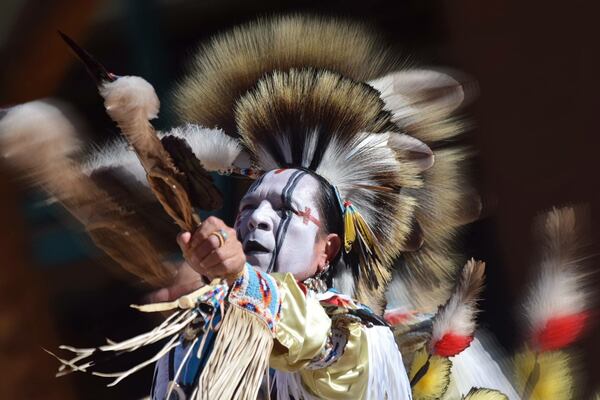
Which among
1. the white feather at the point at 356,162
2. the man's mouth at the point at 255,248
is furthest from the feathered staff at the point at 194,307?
the white feather at the point at 356,162

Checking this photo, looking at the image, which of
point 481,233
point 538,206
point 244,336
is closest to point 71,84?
point 244,336

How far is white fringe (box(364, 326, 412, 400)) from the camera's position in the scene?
1761 mm

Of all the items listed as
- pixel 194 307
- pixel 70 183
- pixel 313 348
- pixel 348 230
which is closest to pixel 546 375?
pixel 348 230

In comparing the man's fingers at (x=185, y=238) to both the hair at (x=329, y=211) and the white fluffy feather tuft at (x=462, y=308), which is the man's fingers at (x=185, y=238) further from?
the white fluffy feather tuft at (x=462, y=308)

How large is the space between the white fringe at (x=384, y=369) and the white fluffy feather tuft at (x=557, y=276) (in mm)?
592

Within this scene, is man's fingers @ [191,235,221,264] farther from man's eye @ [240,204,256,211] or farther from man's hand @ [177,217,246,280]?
man's eye @ [240,204,256,211]

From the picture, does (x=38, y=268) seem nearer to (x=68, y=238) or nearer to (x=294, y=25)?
(x=68, y=238)

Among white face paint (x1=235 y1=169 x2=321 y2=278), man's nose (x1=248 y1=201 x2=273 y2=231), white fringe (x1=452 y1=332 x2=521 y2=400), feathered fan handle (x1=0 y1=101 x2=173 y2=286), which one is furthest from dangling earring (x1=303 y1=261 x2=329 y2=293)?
white fringe (x1=452 y1=332 x2=521 y2=400)

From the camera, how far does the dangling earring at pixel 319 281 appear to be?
74.5 inches

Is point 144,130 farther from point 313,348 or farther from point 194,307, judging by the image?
point 313,348

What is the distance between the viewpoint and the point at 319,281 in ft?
6.33

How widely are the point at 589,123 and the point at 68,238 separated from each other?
1.26 m

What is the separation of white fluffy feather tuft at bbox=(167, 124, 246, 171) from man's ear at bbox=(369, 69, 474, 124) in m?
0.30

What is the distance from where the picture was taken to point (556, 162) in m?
2.49
